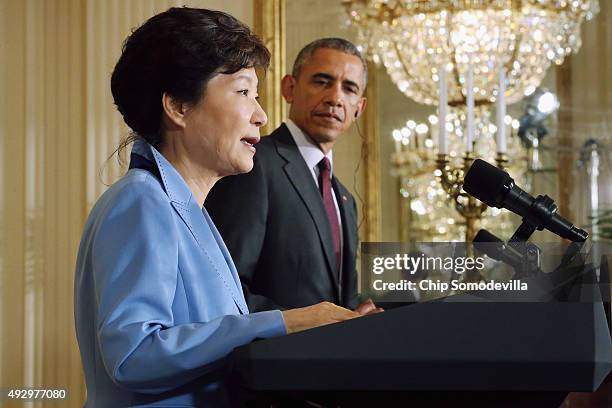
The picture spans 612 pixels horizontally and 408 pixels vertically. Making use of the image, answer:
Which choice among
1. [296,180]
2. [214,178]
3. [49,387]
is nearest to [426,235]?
[49,387]

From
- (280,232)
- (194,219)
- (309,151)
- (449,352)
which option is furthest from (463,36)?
(449,352)

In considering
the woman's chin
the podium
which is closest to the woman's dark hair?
the woman's chin

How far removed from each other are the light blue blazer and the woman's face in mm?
77

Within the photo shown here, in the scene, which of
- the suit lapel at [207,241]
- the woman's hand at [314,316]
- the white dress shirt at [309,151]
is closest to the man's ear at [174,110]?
the suit lapel at [207,241]

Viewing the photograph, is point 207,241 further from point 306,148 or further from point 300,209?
point 306,148

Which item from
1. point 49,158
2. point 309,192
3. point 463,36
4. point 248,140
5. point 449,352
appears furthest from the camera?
point 463,36

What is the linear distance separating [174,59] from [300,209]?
1.36m

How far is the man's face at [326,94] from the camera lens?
2.88m

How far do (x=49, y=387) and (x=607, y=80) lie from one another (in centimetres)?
425

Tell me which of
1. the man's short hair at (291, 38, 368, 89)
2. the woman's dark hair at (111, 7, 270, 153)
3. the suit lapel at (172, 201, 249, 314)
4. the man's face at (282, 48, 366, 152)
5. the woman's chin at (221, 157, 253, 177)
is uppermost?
the man's short hair at (291, 38, 368, 89)

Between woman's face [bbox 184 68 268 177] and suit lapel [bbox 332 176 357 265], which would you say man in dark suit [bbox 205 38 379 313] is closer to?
suit lapel [bbox 332 176 357 265]

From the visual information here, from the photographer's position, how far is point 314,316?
1.10 meters

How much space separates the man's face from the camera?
9.43ft

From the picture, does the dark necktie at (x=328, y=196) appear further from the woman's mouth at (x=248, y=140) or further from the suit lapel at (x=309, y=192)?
the woman's mouth at (x=248, y=140)
